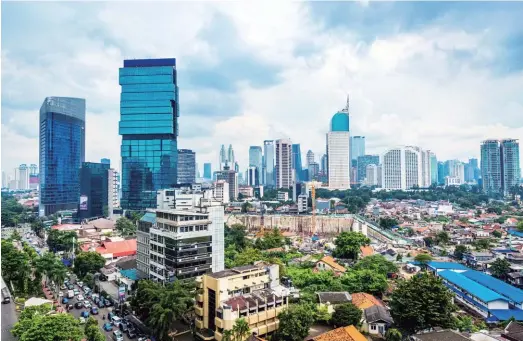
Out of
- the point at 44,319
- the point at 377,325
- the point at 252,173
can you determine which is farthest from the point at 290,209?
the point at 252,173

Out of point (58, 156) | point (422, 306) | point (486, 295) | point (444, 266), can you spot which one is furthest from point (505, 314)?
point (58, 156)

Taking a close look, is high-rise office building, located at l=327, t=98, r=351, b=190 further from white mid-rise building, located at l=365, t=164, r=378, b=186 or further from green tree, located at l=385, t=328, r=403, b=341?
green tree, located at l=385, t=328, r=403, b=341

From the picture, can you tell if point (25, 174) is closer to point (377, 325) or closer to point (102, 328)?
point (102, 328)

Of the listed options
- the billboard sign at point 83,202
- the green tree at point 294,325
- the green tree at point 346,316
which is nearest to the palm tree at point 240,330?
the green tree at point 294,325

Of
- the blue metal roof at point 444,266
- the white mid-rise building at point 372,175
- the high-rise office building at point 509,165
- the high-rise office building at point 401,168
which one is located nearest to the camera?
the blue metal roof at point 444,266

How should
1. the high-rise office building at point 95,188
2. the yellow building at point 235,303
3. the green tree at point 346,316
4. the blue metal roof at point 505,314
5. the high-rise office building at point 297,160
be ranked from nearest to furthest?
the yellow building at point 235,303
the green tree at point 346,316
the blue metal roof at point 505,314
the high-rise office building at point 95,188
the high-rise office building at point 297,160

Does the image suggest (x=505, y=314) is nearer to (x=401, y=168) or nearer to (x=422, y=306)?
(x=422, y=306)

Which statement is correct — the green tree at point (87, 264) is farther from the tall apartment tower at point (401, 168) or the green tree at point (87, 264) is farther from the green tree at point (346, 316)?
the tall apartment tower at point (401, 168)

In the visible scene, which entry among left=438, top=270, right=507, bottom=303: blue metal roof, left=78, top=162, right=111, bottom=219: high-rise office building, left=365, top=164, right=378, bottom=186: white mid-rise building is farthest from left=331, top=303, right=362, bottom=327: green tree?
left=365, top=164, right=378, bottom=186: white mid-rise building
